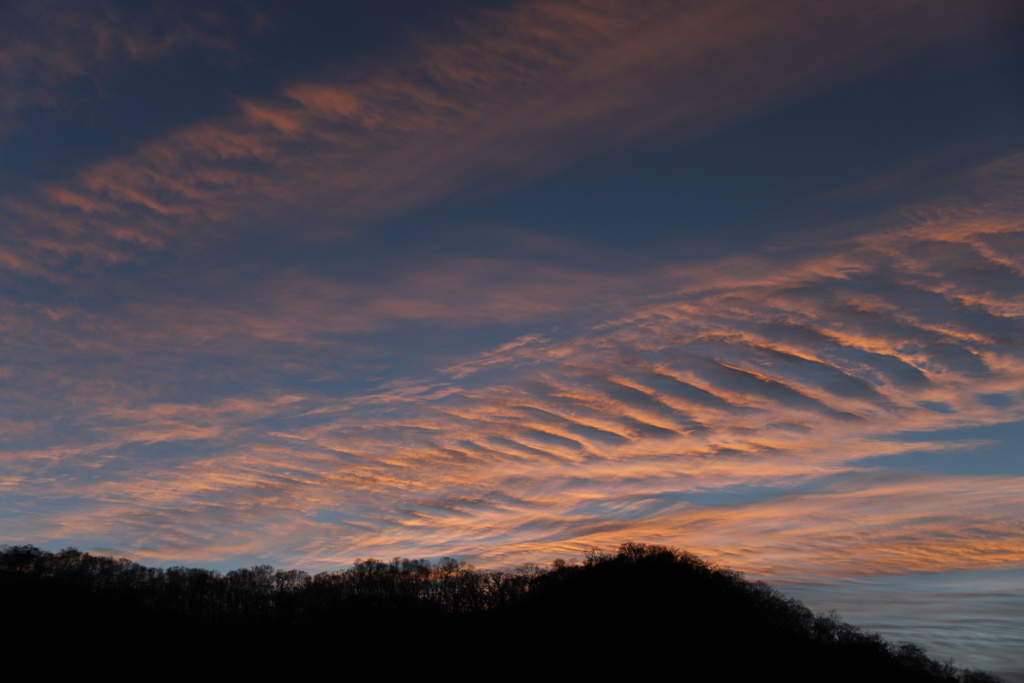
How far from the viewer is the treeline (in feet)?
362

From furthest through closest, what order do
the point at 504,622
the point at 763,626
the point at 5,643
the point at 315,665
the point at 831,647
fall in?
the point at 831,647 < the point at 763,626 < the point at 504,622 < the point at 315,665 < the point at 5,643

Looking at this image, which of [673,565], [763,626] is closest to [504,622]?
[673,565]

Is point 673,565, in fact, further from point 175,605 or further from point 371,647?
point 175,605

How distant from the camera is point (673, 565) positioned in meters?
153

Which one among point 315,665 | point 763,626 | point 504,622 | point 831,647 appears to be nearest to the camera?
point 315,665

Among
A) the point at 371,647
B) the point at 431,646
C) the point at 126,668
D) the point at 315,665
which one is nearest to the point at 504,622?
the point at 431,646

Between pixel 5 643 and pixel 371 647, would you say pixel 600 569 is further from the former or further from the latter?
pixel 5 643

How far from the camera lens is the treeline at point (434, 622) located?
110m

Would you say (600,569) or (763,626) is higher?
(600,569)

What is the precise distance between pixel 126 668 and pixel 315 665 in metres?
31.5

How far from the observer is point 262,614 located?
451ft

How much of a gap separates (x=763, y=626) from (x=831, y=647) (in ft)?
77.4

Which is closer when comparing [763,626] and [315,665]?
[315,665]

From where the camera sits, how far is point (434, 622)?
128125 mm
